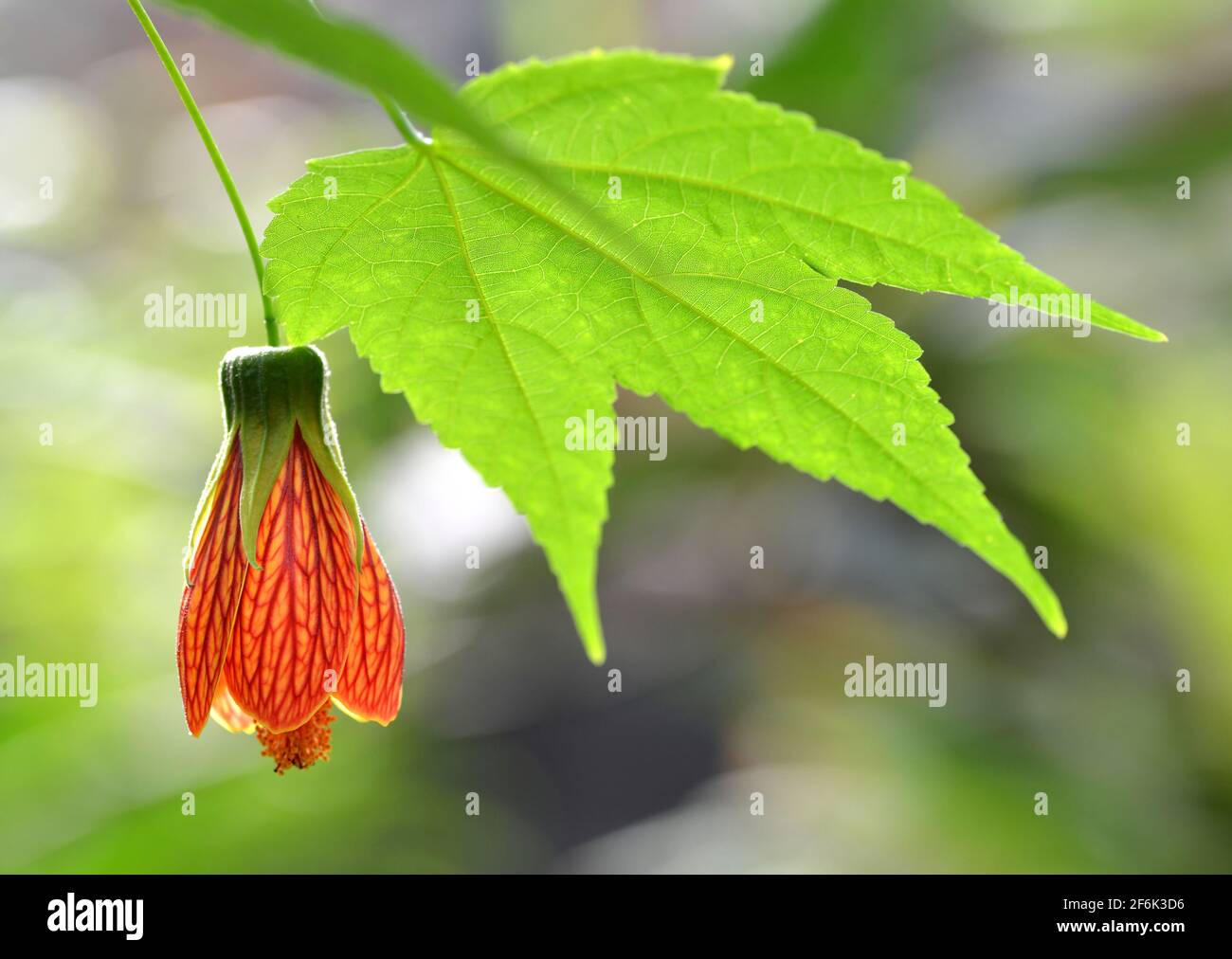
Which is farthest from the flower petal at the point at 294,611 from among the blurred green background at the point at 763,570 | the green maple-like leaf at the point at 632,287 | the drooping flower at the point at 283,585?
the blurred green background at the point at 763,570

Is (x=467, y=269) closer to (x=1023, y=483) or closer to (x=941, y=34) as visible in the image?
(x=1023, y=483)

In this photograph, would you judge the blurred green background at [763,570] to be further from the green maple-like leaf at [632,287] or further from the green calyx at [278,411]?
the green maple-like leaf at [632,287]

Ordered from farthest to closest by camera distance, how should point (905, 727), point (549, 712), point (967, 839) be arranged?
point (549, 712)
point (905, 727)
point (967, 839)

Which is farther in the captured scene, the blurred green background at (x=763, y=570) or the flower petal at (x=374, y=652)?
the blurred green background at (x=763, y=570)

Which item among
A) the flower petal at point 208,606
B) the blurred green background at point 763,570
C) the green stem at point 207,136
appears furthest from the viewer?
the blurred green background at point 763,570

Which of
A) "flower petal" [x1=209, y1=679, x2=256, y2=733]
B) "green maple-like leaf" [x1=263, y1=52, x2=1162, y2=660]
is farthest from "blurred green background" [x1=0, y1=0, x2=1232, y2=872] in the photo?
"green maple-like leaf" [x1=263, y1=52, x2=1162, y2=660]

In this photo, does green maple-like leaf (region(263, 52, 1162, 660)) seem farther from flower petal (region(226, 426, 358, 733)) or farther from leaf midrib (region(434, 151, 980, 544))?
flower petal (region(226, 426, 358, 733))

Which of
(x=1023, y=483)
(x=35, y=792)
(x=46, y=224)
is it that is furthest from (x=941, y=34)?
(x=35, y=792)
